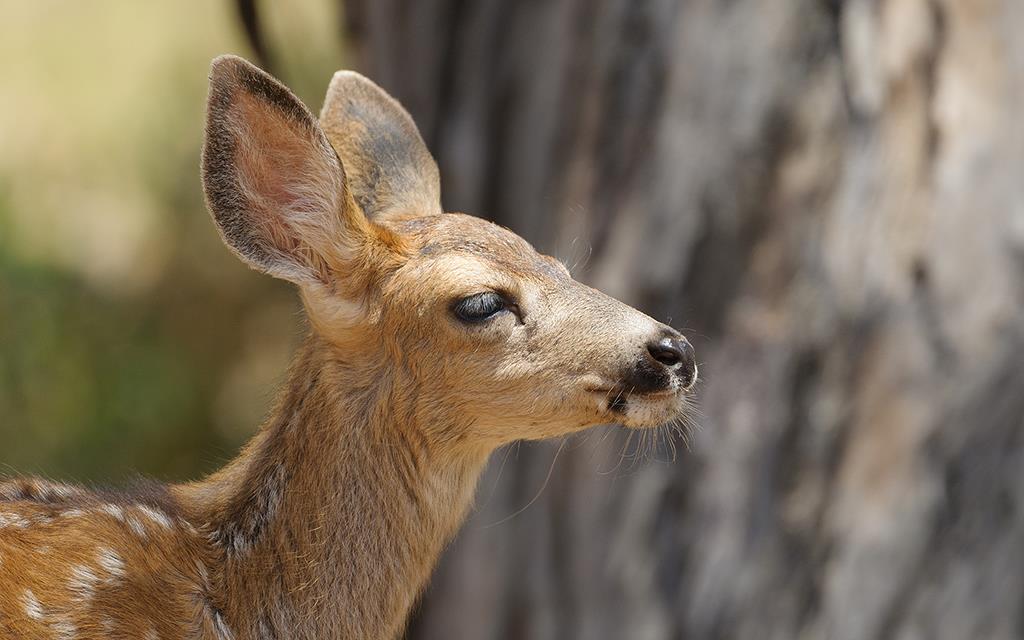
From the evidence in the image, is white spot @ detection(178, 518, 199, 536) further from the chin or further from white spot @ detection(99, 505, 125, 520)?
the chin

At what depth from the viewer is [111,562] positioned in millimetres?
3684

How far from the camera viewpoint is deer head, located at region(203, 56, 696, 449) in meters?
3.75

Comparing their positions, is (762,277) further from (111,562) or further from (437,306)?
(111,562)

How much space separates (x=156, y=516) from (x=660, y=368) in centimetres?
146

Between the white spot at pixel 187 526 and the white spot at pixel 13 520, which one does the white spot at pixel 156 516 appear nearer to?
the white spot at pixel 187 526

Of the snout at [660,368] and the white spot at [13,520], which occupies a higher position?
the snout at [660,368]

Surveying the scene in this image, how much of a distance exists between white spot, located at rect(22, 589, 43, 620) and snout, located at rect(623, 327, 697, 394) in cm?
161

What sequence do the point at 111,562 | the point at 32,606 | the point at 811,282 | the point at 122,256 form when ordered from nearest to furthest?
the point at 32,606, the point at 111,562, the point at 811,282, the point at 122,256

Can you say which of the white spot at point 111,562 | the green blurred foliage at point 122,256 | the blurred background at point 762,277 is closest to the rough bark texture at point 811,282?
the blurred background at point 762,277

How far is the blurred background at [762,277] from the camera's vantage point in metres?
6.20

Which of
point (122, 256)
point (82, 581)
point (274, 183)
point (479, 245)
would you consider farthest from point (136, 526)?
point (122, 256)

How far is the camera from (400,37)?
6.98 meters

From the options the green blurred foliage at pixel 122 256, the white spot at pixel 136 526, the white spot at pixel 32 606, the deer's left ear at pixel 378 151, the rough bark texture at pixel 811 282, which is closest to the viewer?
the white spot at pixel 32 606

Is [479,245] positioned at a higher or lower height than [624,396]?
higher
